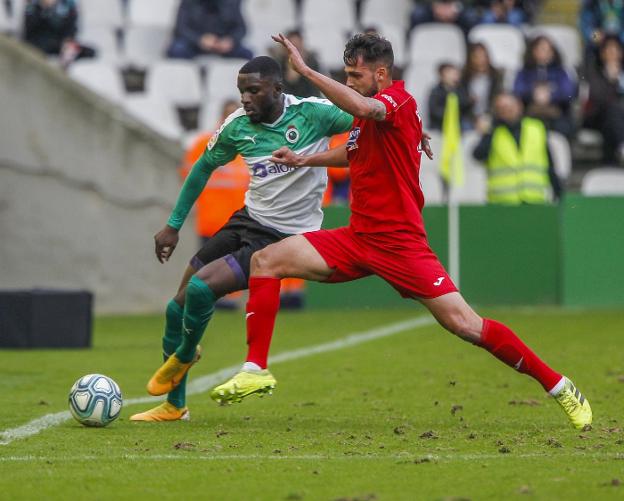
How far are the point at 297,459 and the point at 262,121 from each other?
7.39 feet

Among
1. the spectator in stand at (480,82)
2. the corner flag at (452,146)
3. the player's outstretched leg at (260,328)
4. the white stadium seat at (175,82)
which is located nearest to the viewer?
the player's outstretched leg at (260,328)

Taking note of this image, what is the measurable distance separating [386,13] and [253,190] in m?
11.4

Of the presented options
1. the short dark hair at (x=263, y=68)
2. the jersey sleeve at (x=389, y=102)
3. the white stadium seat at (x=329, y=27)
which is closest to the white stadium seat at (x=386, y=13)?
the white stadium seat at (x=329, y=27)

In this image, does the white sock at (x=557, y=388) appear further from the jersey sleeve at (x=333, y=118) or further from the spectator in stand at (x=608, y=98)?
the spectator in stand at (x=608, y=98)

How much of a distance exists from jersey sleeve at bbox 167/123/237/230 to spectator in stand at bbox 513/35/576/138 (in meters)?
9.18

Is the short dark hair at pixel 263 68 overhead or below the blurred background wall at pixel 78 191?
overhead

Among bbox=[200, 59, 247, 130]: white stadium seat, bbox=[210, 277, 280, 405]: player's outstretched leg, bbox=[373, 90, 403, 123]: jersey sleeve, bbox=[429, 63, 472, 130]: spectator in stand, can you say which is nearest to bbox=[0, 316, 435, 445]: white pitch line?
bbox=[210, 277, 280, 405]: player's outstretched leg

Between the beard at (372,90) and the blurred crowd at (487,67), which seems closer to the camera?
the beard at (372,90)

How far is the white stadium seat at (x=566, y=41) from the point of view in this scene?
18.3m

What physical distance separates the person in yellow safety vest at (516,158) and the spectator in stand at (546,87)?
0.87 metres

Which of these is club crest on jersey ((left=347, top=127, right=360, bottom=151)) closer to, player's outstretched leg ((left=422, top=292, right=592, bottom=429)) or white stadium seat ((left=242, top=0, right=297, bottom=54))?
player's outstretched leg ((left=422, top=292, right=592, bottom=429))

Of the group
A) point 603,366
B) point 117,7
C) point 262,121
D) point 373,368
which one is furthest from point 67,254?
point 262,121

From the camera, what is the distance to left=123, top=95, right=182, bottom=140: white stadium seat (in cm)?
1677

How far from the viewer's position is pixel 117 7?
59.3 feet
